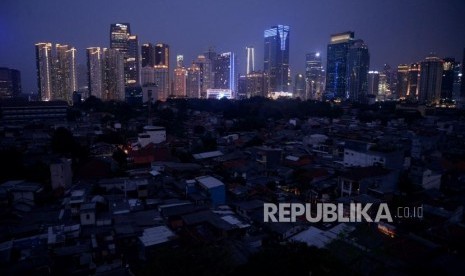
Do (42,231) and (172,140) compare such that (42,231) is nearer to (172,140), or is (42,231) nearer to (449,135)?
(172,140)

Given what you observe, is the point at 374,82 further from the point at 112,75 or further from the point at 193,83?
the point at 112,75

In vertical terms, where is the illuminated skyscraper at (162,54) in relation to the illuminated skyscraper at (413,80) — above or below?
above

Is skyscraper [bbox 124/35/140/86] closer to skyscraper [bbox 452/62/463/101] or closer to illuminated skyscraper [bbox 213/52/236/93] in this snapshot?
illuminated skyscraper [bbox 213/52/236/93]

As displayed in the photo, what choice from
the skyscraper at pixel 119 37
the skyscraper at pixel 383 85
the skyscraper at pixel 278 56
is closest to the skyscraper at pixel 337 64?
the skyscraper at pixel 383 85

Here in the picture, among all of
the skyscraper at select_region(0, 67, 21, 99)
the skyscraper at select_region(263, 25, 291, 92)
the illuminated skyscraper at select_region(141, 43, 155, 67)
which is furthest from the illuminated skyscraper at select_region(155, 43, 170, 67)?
the skyscraper at select_region(263, 25, 291, 92)

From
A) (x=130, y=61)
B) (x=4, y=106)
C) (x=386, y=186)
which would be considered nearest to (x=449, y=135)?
(x=386, y=186)

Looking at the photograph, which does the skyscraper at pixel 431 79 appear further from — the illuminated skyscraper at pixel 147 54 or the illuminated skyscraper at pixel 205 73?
the illuminated skyscraper at pixel 147 54
